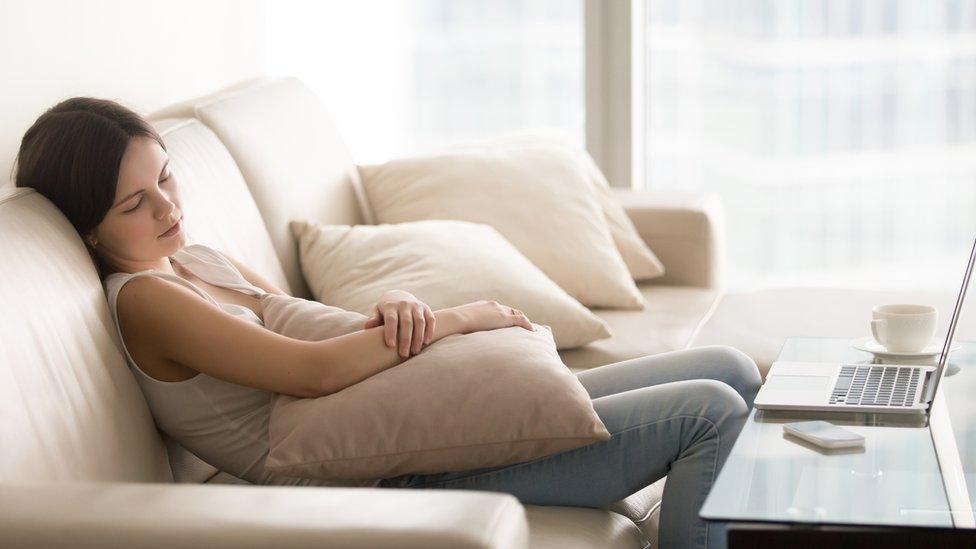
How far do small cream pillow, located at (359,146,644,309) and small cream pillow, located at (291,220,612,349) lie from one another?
28 cm

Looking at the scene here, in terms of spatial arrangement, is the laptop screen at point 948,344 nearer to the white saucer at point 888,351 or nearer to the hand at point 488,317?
the white saucer at point 888,351

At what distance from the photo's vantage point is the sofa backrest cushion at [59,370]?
4.22ft

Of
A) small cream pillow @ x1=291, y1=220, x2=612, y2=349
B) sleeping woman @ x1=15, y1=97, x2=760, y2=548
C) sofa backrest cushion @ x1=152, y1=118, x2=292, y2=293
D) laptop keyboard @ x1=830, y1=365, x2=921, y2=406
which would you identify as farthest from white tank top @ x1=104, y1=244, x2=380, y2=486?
laptop keyboard @ x1=830, y1=365, x2=921, y2=406

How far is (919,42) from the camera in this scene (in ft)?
12.2

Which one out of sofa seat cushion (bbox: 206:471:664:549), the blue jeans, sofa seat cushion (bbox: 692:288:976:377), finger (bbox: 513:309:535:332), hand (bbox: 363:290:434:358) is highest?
hand (bbox: 363:290:434:358)

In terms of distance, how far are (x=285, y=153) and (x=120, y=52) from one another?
38 centimetres

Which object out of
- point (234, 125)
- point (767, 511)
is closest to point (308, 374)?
point (767, 511)

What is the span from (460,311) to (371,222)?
43.3 inches

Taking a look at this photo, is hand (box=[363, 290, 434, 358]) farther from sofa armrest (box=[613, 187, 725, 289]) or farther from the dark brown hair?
sofa armrest (box=[613, 187, 725, 289])

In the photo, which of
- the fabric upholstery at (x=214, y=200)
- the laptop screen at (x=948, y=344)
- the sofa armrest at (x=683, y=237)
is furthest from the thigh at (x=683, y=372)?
the sofa armrest at (x=683, y=237)

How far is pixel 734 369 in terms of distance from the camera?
1.85 meters

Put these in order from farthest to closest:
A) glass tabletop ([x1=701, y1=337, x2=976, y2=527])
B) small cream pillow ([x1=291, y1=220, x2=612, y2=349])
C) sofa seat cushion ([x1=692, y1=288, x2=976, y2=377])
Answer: sofa seat cushion ([x1=692, y1=288, x2=976, y2=377]) < small cream pillow ([x1=291, y1=220, x2=612, y2=349]) < glass tabletop ([x1=701, y1=337, x2=976, y2=527])

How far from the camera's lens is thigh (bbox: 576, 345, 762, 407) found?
1.85 meters

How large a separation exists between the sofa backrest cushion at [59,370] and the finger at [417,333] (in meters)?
0.37
